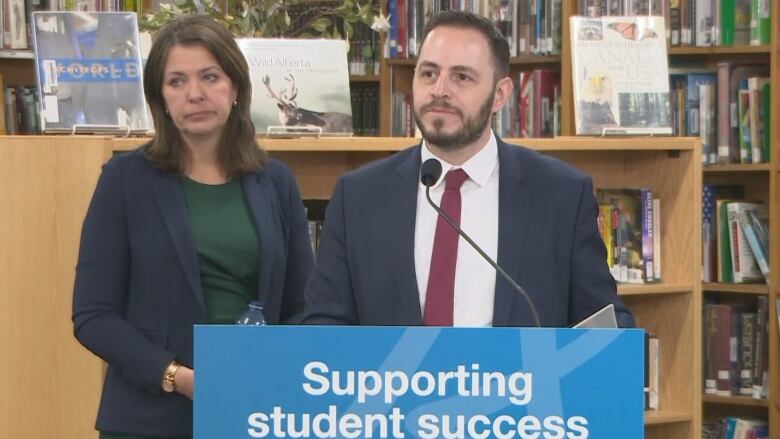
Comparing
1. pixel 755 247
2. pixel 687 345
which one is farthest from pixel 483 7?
pixel 687 345

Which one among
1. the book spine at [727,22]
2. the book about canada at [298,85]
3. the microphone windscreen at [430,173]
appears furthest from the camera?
the book spine at [727,22]

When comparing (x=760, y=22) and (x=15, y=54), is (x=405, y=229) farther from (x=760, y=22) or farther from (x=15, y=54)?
(x=15, y=54)

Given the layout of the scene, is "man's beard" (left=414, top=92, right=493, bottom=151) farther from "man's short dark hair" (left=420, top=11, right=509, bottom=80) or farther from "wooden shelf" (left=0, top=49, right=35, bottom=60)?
"wooden shelf" (left=0, top=49, right=35, bottom=60)

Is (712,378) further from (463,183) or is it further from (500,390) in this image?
(500,390)

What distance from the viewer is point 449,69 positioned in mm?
2225

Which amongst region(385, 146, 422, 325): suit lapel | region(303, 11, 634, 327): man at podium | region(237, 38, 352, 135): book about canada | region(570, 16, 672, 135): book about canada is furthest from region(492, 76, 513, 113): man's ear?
region(570, 16, 672, 135): book about canada

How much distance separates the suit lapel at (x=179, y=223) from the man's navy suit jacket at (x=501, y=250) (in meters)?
0.31

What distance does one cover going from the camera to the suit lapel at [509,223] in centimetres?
214

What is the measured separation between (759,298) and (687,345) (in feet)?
3.80

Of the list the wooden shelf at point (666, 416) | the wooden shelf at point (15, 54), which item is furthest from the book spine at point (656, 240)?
the wooden shelf at point (15, 54)

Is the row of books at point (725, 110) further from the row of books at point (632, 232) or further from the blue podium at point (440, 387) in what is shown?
the blue podium at point (440, 387)

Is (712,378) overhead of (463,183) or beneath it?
beneath

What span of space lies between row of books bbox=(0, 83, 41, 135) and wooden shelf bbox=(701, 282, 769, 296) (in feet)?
8.99

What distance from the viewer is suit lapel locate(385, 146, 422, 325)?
2.16m
